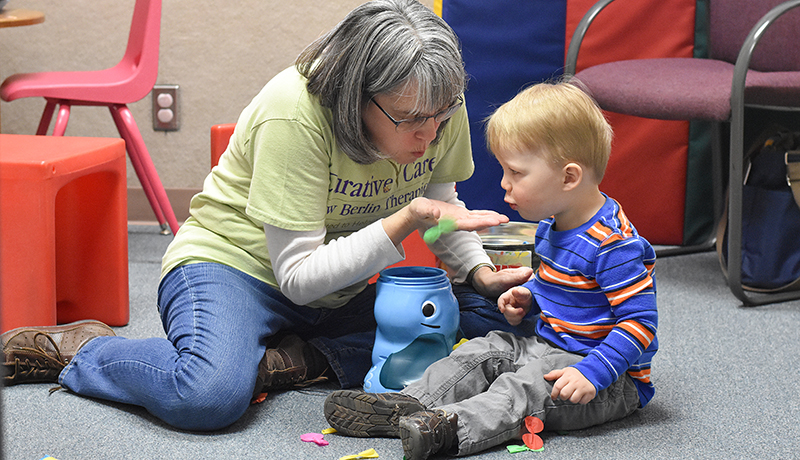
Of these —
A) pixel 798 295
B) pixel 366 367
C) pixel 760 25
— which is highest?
pixel 760 25

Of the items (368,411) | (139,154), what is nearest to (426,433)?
(368,411)

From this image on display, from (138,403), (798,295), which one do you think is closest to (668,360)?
(798,295)

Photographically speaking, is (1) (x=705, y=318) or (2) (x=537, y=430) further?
(1) (x=705, y=318)

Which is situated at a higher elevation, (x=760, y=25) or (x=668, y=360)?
(x=760, y=25)

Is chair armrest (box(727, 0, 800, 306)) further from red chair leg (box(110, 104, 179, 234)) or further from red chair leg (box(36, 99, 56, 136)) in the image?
red chair leg (box(36, 99, 56, 136))

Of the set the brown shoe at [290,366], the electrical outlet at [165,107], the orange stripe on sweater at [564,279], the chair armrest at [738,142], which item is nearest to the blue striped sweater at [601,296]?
the orange stripe on sweater at [564,279]

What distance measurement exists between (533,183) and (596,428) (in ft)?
1.20

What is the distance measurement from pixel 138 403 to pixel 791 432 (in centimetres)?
95

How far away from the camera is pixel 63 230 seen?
4.97 ft

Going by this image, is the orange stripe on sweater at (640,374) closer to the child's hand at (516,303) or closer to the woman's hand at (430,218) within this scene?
the child's hand at (516,303)

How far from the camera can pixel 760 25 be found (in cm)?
167

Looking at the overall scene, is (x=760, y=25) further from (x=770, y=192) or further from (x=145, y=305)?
(x=145, y=305)

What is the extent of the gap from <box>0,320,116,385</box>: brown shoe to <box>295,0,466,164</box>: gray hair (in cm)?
57

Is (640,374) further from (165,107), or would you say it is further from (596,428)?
(165,107)
